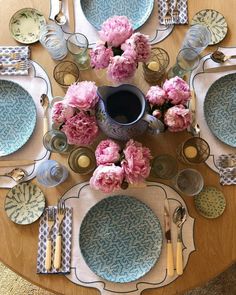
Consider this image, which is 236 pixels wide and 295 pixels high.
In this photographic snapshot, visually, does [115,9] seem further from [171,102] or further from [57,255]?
[57,255]

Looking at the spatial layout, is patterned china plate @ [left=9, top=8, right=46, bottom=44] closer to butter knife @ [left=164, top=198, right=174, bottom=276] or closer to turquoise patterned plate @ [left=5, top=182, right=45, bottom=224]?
turquoise patterned plate @ [left=5, top=182, right=45, bottom=224]

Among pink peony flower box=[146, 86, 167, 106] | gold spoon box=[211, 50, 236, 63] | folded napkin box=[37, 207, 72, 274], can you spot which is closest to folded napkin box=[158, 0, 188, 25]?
gold spoon box=[211, 50, 236, 63]

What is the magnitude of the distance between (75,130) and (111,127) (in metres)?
0.09

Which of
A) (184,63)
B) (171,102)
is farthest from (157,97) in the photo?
(184,63)

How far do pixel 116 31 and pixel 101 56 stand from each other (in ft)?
0.25

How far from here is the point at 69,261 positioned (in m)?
1.13

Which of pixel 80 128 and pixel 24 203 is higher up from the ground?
pixel 80 128

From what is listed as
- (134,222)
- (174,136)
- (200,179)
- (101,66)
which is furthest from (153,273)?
(101,66)

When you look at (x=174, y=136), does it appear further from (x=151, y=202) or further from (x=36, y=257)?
(x=36, y=257)

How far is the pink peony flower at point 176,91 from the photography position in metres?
1.05

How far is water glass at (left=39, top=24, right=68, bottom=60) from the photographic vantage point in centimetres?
122

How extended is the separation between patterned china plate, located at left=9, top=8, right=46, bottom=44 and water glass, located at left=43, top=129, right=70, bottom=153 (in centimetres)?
31

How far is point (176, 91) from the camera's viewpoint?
41.1 inches

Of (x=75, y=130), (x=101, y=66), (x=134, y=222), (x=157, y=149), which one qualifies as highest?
(x=101, y=66)
